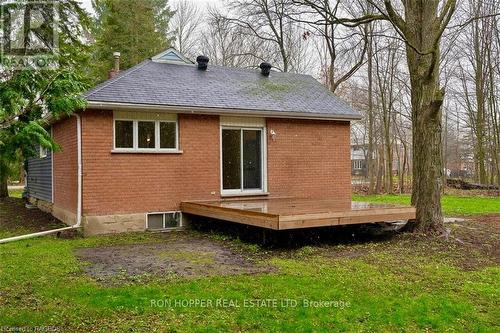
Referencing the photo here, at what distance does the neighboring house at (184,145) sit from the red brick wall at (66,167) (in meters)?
0.03

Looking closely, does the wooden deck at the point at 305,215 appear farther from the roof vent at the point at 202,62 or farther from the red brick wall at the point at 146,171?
the roof vent at the point at 202,62

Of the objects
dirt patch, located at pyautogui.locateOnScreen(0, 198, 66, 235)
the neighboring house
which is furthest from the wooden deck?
dirt patch, located at pyautogui.locateOnScreen(0, 198, 66, 235)

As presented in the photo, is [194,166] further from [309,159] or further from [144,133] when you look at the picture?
[309,159]

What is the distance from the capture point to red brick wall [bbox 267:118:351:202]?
11.4 metres

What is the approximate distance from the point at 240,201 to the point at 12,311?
254 inches

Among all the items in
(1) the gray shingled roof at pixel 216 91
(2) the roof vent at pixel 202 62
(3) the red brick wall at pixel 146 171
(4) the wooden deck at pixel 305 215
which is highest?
(2) the roof vent at pixel 202 62

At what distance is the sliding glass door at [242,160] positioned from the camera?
1094 centimetres

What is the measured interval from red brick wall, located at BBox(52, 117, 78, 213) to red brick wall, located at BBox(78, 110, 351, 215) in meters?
0.66

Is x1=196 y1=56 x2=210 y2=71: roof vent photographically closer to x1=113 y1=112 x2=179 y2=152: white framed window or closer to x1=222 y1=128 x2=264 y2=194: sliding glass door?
x1=222 y1=128 x2=264 y2=194: sliding glass door

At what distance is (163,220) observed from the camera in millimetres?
9953

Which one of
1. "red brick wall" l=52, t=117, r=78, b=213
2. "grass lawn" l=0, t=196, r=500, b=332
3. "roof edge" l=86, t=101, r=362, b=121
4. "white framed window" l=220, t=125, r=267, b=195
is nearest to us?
"grass lawn" l=0, t=196, r=500, b=332

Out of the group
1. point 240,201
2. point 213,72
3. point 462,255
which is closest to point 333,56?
point 213,72

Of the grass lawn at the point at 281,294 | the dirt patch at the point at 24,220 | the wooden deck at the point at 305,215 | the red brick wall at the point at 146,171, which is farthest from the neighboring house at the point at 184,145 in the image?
the grass lawn at the point at 281,294

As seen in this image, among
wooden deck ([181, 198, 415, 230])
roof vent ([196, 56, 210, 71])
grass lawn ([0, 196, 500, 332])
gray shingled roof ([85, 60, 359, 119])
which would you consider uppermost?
roof vent ([196, 56, 210, 71])
